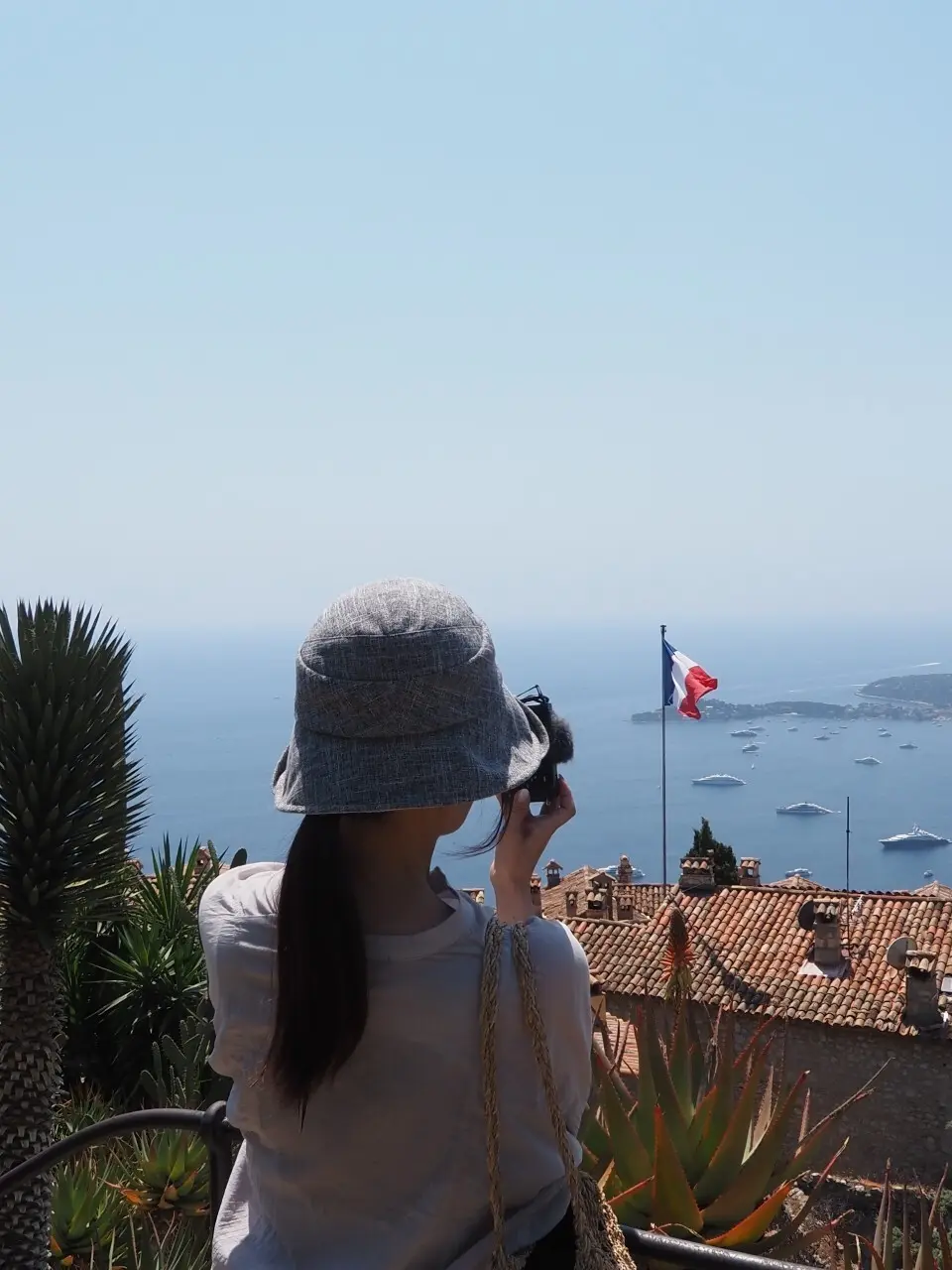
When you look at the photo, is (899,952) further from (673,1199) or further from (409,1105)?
(409,1105)

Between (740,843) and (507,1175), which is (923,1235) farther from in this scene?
(740,843)

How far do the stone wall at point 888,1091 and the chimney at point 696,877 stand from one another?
14.5 feet

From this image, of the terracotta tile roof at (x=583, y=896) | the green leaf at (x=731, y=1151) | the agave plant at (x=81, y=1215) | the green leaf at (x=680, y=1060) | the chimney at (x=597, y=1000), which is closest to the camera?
the chimney at (x=597, y=1000)

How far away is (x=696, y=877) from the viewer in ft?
81.9

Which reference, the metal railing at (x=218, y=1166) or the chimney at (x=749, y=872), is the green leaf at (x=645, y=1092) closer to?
the metal railing at (x=218, y=1166)

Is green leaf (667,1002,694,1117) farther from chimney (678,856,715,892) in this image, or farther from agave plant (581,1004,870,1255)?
chimney (678,856,715,892)

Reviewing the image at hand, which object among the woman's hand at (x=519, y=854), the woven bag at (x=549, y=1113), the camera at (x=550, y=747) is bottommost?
the woven bag at (x=549, y=1113)

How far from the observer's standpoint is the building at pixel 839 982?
19516 mm

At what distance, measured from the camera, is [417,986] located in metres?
1.37

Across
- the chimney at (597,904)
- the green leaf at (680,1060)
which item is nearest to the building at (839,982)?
the chimney at (597,904)

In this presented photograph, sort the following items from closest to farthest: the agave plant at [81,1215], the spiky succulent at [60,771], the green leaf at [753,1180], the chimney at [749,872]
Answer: the green leaf at [753,1180], the agave plant at [81,1215], the spiky succulent at [60,771], the chimney at [749,872]

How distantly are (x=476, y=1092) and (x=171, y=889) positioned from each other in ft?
23.9

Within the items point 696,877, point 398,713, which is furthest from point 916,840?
point 398,713

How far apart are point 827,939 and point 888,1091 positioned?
266 cm
